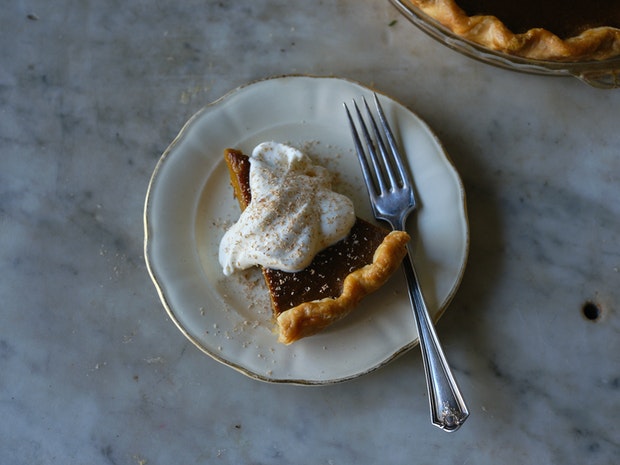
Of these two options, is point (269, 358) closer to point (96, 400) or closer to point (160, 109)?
point (96, 400)

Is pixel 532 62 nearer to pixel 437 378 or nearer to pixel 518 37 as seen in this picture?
pixel 518 37

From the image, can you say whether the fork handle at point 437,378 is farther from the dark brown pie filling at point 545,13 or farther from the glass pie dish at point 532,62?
the dark brown pie filling at point 545,13

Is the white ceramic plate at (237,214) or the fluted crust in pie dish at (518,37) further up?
the fluted crust in pie dish at (518,37)

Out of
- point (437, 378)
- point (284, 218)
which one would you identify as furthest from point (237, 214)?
point (437, 378)

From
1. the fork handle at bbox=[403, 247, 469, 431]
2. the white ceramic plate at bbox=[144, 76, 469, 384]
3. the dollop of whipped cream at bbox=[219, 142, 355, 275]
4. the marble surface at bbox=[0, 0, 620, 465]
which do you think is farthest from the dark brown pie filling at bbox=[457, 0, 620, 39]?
the fork handle at bbox=[403, 247, 469, 431]

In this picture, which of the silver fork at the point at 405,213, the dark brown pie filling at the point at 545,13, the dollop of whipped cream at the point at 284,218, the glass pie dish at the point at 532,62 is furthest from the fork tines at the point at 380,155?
the dark brown pie filling at the point at 545,13
